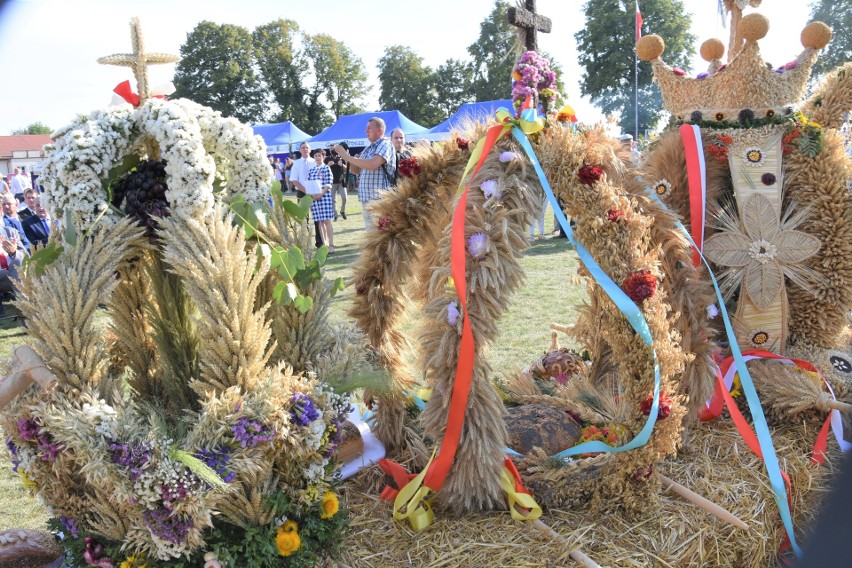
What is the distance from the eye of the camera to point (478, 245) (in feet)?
7.14

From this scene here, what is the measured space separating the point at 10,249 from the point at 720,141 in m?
7.92

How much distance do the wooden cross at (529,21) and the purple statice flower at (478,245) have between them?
2565 mm

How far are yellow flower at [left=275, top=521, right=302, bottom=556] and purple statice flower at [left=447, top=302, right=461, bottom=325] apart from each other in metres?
0.86

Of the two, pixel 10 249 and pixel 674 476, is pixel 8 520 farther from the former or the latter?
pixel 10 249

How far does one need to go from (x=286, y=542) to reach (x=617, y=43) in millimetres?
34374

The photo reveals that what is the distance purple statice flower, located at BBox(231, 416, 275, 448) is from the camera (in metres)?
1.69

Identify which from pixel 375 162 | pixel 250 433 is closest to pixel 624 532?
pixel 250 433

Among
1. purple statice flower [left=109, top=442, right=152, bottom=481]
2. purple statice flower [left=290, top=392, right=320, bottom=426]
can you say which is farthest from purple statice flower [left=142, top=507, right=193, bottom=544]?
purple statice flower [left=290, top=392, right=320, bottom=426]

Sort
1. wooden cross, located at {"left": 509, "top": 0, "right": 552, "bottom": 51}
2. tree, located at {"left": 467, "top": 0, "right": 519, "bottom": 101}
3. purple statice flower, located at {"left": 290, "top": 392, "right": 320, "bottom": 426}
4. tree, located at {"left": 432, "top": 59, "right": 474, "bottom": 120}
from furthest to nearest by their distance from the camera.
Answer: tree, located at {"left": 432, "top": 59, "right": 474, "bottom": 120} < tree, located at {"left": 467, "top": 0, "right": 519, "bottom": 101} < wooden cross, located at {"left": 509, "top": 0, "right": 552, "bottom": 51} < purple statice flower, located at {"left": 290, "top": 392, "right": 320, "bottom": 426}

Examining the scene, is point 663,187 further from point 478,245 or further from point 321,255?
point 321,255

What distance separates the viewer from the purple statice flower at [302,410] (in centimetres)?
180

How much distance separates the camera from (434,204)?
283 centimetres

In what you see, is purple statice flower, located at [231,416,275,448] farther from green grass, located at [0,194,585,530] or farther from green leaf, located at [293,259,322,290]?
green grass, located at [0,194,585,530]

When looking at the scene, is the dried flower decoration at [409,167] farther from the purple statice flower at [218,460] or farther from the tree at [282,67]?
the tree at [282,67]
